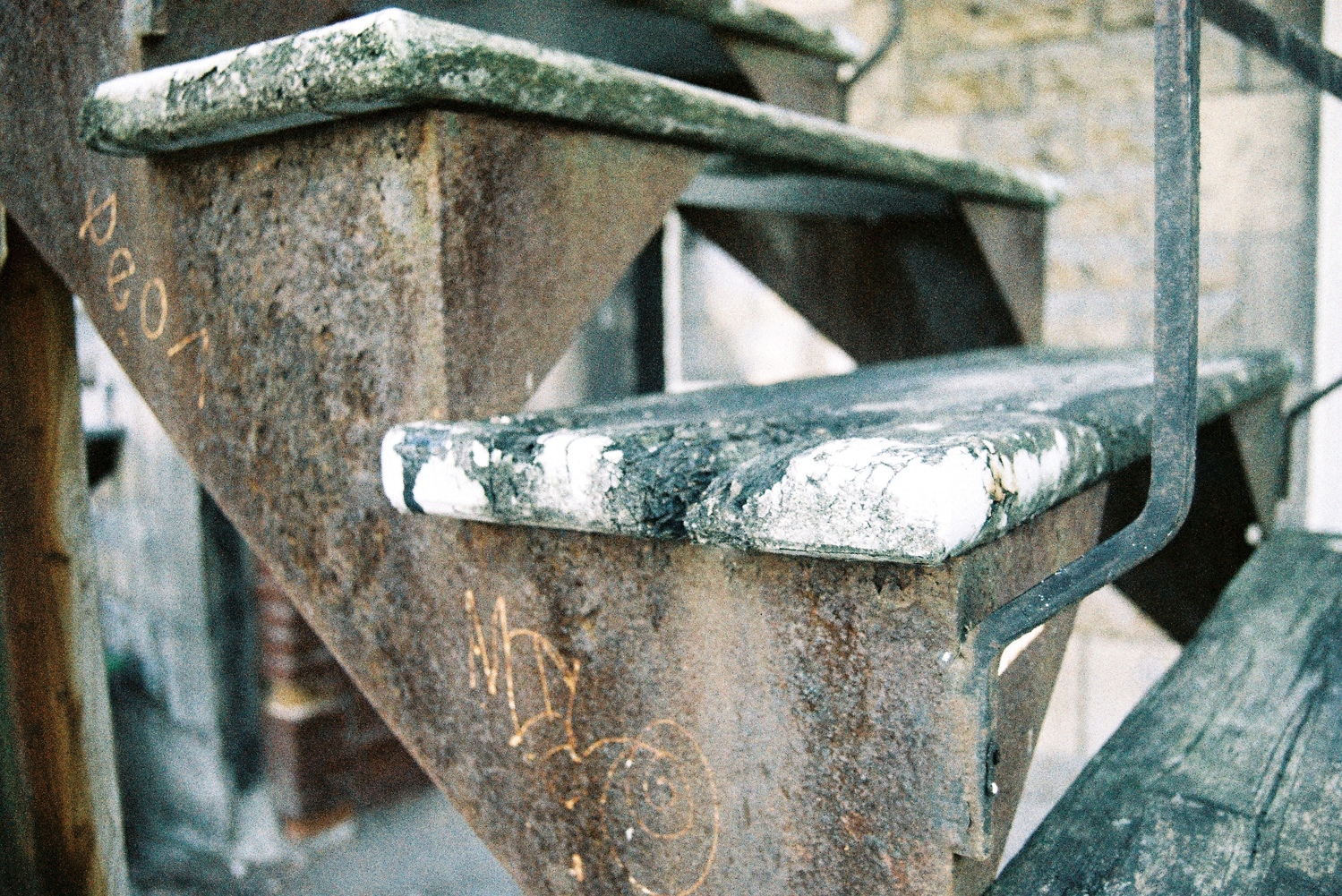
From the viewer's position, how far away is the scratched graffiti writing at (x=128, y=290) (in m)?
1.06

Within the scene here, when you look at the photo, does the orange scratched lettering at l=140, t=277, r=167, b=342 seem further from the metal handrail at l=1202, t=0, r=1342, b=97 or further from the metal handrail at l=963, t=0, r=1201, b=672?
the metal handrail at l=1202, t=0, r=1342, b=97

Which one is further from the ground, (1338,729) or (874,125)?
(874,125)

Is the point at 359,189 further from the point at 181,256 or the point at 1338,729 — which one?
the point at 1338,729

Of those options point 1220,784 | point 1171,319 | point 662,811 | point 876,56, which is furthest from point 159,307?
point 876,56

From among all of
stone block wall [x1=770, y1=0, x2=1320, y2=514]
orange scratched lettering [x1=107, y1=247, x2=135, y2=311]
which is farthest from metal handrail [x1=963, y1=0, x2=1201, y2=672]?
stone block wall [x1=770, y1=0, x2=1320, y2=514]

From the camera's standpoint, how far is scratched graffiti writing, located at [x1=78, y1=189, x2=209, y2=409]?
1.06 m

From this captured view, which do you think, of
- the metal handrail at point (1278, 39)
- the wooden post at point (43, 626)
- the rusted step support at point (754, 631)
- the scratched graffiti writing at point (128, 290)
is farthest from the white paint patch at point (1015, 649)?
the wooden post at point (43, 626)

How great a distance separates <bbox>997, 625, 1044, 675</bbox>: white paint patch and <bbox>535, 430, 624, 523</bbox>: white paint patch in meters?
0.29

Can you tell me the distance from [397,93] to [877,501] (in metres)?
0.49

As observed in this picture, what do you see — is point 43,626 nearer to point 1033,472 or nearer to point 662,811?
point 662,811

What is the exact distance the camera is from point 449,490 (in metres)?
0.82

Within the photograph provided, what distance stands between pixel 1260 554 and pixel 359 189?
4.60 feet

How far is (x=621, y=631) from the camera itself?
2.64 ft

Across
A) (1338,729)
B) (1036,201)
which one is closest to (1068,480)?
(1338,729)
